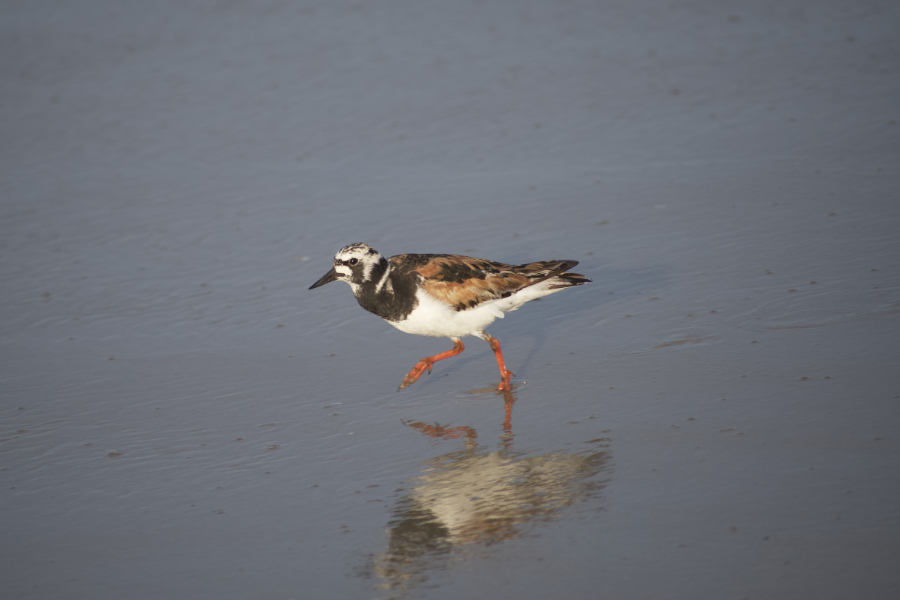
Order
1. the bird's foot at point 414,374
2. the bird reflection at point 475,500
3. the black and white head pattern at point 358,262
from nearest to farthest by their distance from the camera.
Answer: the bird reflection at point 475,500, the bird's foot at point 414,374, the black and white head pattern at point 358,262

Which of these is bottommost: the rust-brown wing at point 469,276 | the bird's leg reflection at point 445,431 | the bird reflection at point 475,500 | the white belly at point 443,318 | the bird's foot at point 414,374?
the bird reflection at point 475,500

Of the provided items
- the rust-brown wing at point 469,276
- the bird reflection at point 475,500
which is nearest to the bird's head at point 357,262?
the rust-brown wing at point 469,276

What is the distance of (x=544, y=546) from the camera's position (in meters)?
4.90

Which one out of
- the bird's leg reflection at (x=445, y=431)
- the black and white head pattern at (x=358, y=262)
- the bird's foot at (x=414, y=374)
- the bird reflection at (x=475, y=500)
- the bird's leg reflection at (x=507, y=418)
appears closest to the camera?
the bird reflection at (x=475, y=500)

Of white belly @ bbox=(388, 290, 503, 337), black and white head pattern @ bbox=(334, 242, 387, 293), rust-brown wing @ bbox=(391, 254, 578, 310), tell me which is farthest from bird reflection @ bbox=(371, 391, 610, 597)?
black and white head pattern @ bbox=(334, 242, 387, 293)

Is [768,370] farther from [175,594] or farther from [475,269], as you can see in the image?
[175,594]

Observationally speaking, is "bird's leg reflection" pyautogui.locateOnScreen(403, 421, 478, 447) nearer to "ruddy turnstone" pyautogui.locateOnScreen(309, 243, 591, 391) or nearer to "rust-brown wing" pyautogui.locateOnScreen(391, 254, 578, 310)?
"ruddy turnstone" pyautogui.locateOnScreen(309, 243, 591, 391)

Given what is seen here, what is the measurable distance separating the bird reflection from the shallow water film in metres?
0.03

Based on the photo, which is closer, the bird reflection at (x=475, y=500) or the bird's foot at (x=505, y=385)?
the bird reflection at (x=475, y=500)

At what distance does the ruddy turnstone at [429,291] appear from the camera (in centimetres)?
720

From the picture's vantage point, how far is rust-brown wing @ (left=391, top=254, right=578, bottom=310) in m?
7.27

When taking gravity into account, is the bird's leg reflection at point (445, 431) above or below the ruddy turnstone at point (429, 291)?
below

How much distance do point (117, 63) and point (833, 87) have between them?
12.9 m

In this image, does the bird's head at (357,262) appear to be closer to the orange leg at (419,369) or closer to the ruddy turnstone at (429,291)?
the ruddy turnstone at (429,291)
